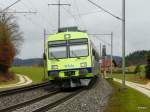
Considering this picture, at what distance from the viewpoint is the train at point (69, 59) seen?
3372cm

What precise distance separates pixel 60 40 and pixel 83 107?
12915 millimetres

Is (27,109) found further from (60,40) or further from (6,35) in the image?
(6,35)

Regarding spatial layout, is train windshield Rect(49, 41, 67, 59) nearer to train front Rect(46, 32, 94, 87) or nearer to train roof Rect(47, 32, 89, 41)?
train front Rect(46, 32, 94, 87)

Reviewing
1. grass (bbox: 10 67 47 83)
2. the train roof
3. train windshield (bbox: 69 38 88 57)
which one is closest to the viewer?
train windshield (bbox: 69 38 88 57)

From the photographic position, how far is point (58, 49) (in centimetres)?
3450

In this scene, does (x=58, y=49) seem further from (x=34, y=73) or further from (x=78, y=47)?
(x=34, y=73)

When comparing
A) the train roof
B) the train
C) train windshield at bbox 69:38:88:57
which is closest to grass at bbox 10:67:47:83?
the train roof

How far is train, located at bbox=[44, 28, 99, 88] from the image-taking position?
111ft

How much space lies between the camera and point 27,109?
833 inches

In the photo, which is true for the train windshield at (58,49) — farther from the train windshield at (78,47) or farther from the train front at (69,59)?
the train windshield at (78,47)

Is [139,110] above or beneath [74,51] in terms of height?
beneath

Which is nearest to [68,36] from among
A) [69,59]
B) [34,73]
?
[69,59]

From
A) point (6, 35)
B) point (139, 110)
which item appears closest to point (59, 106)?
point (139, 110)

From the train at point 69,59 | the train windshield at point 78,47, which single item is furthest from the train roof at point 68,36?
the train windshield at point 78,47
